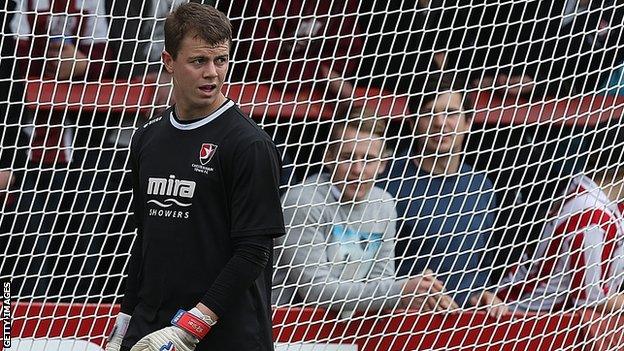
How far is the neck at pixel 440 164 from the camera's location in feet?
14.1

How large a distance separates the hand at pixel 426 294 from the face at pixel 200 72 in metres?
1.73

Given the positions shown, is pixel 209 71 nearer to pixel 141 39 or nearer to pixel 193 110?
pixel 193 110

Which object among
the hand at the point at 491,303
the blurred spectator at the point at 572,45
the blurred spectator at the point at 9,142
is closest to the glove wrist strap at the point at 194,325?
the blurred spectator at the point at 9,142

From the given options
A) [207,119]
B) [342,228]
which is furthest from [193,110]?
[342,228]

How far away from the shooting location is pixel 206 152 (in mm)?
2686

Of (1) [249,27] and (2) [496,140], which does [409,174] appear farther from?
(1) [249,27]

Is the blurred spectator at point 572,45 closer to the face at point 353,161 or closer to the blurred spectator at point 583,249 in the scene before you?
the blurred spectator at point 583,249

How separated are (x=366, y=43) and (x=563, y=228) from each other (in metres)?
1.02

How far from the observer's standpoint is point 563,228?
14.4 feet

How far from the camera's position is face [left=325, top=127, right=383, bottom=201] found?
4219mm

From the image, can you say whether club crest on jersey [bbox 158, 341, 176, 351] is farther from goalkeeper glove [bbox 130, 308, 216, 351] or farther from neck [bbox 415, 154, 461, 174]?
neck [bbox 415, 154, 461, 174]

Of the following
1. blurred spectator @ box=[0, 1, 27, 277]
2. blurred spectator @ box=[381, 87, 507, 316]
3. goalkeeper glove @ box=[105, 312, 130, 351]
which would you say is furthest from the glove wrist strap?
blurred spectator @ box=[381, 87, 507, 316]

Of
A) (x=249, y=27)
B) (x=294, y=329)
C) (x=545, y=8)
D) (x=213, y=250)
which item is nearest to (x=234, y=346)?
(x=213, y=250)

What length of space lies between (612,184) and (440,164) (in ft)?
2.20
